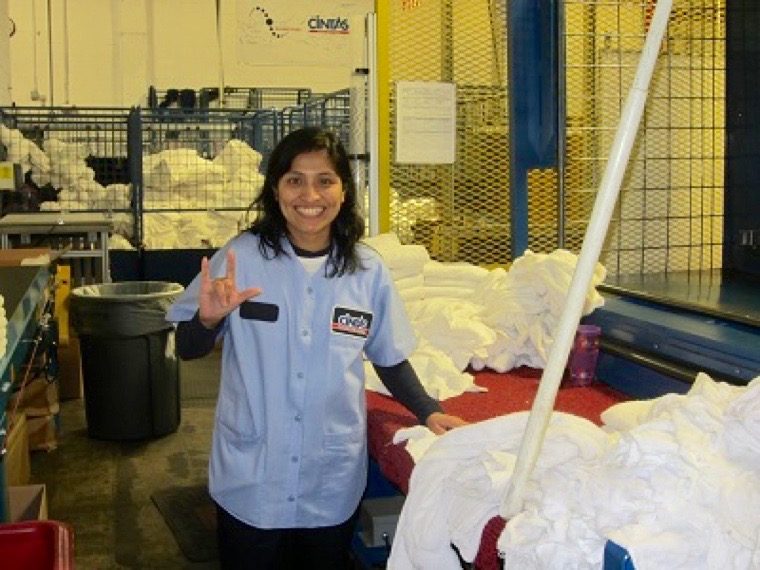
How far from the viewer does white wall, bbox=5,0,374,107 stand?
32.0ft

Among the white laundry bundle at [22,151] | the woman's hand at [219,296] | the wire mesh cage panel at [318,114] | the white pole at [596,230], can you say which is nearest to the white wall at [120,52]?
the wire mesh cage panel at [318,114]

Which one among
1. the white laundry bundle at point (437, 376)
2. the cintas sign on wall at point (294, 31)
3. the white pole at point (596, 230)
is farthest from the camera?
the cintas sign on wall at point (294, 31)

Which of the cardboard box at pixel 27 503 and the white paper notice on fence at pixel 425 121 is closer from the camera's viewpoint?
the cardboard box at pixel 27 503

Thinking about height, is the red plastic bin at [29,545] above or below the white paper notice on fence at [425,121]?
below

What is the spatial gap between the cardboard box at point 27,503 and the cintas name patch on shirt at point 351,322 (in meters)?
1.37

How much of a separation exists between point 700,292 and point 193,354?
60.2 inches

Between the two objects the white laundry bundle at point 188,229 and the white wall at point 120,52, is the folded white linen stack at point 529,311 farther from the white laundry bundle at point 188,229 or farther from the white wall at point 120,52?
the white wall at point 120,52

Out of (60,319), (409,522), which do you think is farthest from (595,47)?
(60,319)

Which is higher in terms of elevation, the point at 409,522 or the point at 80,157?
the point at 80,157

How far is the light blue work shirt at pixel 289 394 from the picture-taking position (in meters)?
2.10

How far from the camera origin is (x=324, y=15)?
4.41 metres

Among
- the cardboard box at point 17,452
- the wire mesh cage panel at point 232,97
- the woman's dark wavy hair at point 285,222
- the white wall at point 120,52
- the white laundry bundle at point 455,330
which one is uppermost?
the white wall at point 120,52

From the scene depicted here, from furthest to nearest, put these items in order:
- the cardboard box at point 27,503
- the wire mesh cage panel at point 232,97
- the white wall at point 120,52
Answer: the white wall at point 120,52 → the wire mesh cage panel at point 232,97 → the cardboard box at point 27,503

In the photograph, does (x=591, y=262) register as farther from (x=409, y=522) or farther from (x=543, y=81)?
(x=543, y=81)
